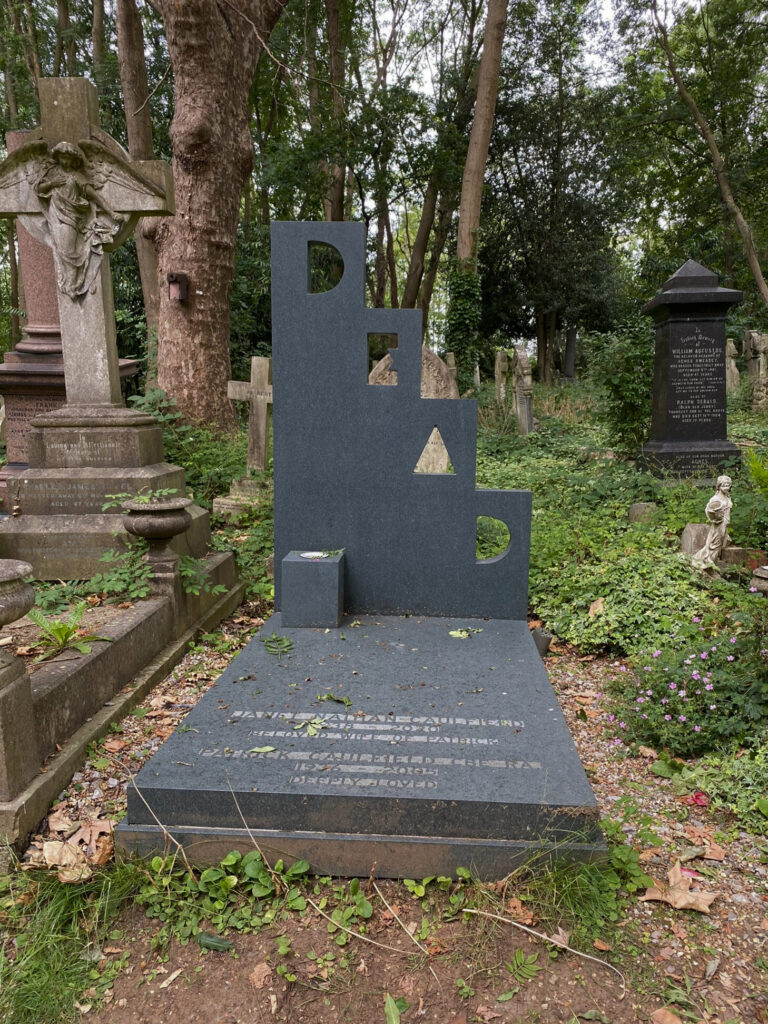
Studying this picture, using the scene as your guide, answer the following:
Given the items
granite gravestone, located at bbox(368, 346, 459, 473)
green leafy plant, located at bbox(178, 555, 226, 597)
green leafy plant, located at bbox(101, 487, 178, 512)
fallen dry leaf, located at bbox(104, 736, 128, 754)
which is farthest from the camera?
granite gravestone, located at bbox(368, 346, 459, 473)

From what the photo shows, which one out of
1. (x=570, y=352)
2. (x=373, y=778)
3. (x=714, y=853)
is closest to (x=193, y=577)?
(x=373, y=778)

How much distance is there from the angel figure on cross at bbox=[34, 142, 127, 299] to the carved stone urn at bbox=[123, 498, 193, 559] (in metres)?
2.14

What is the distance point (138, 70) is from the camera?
1221 centimetres

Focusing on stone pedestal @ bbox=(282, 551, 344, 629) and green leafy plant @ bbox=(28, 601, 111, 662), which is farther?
stone pedestal @ bbox=(282, 551, 344, 629)

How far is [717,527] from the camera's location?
16.9 feet

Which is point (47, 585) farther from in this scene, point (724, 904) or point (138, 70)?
point (138, 70)

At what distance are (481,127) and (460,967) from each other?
16.3 metres

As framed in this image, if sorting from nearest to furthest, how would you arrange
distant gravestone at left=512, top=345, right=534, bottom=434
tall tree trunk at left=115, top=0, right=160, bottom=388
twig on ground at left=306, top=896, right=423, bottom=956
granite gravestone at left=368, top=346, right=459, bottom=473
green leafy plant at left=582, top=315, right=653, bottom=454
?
twig on ground at left=306, top=896, right=423, bottom=956
granite gravestone at left=368, top=346, right=459, bottom=473
green leafy plant at left=582, top=315, right=653, bottom=454
tall tree trunk at left=115, top=0, right=160, bottom=388
distant gravestone at left=512, top=345, right=534, bottom=434

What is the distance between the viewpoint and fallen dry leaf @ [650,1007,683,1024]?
185 centimetres

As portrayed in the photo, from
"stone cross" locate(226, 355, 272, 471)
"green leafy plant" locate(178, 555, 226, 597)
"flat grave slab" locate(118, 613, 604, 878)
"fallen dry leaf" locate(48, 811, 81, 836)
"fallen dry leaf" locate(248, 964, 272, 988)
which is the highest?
"stone cross" locate(226, 355, 272, 471)

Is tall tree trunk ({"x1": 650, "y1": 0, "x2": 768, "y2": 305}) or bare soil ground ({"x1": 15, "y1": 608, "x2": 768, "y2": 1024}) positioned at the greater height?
tall tree trunk ({"x1": 650, "y1": 0, "x2": 768, "y2": 305})

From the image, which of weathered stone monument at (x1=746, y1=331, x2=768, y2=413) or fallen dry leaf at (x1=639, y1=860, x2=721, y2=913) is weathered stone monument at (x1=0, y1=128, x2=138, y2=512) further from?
weathered stone monument at (x1=746, y1=331, x2=768, y2=413)

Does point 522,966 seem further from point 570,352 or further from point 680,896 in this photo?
point 570,352

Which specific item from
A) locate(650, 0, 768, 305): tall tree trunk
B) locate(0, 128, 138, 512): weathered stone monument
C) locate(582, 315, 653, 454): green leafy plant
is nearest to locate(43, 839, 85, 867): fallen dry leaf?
locate(0, 128, 138, 512): weathered stone monument
